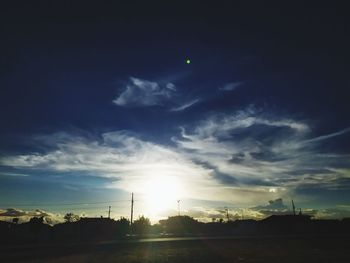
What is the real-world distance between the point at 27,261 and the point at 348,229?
352 ft

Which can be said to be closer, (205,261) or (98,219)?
(205,261)

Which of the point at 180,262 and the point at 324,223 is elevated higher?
the point at 324,223

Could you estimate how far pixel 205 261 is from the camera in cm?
2872

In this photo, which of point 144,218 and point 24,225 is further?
point 144,218

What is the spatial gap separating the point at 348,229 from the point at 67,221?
94.9 meters

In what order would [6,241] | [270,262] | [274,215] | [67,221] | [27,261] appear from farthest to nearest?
[274,215]
[67,221]
[6,241]
[27,261]
[270,262]

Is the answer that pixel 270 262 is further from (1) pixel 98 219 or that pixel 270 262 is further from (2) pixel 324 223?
(2) pixel 324 223

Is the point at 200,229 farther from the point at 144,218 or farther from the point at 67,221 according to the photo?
the point at 67,221

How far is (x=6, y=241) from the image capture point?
69.6 m

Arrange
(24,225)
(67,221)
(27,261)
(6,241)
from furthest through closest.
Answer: (67,221), (24,225), (6,241), (27,261)

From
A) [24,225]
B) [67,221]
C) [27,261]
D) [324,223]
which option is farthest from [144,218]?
[27,261]

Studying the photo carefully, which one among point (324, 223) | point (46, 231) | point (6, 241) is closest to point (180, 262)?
point (6, 241)

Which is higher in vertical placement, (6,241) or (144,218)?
(144,218)

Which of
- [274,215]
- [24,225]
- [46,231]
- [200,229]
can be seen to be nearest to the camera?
[46,231]
